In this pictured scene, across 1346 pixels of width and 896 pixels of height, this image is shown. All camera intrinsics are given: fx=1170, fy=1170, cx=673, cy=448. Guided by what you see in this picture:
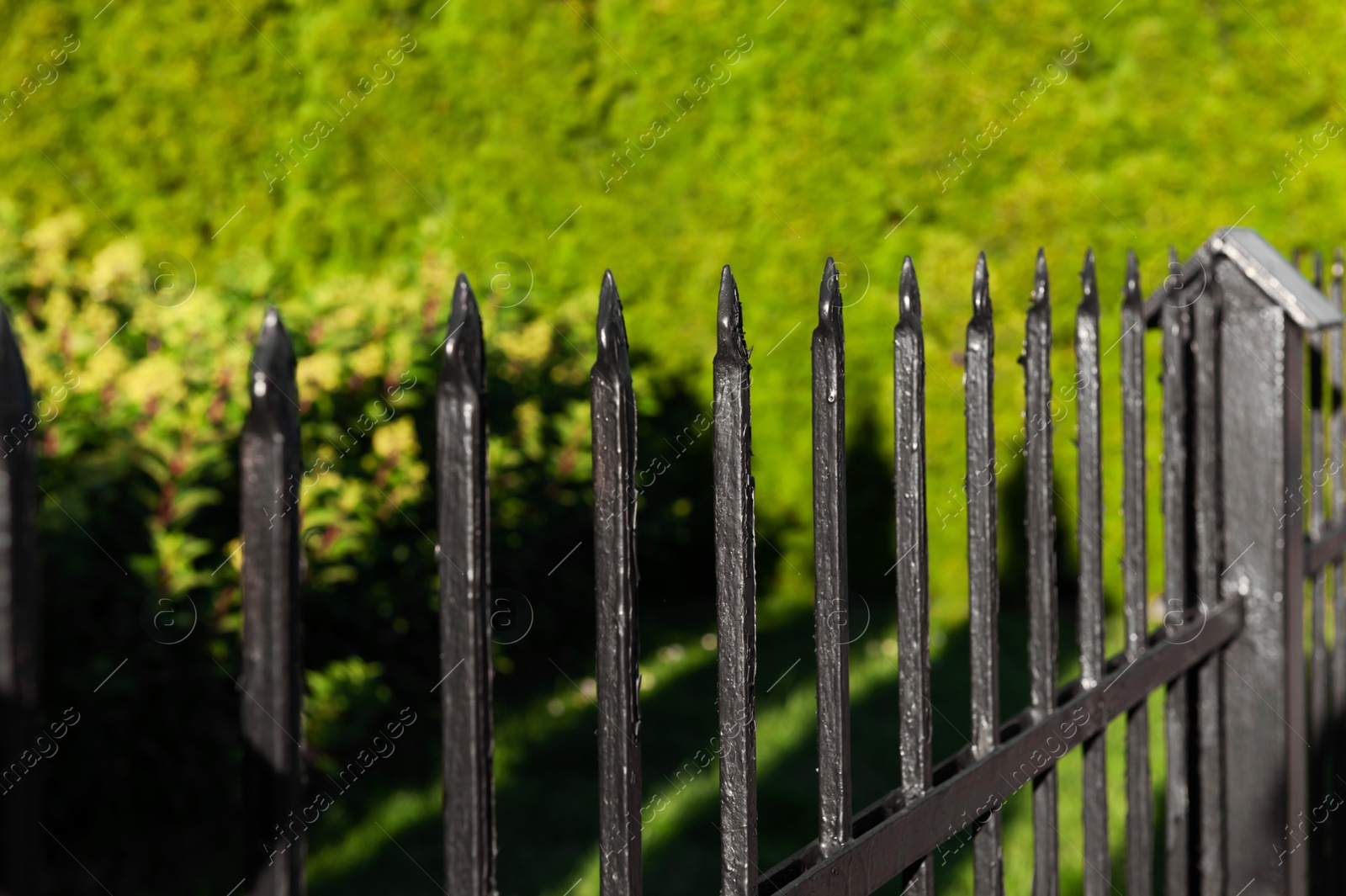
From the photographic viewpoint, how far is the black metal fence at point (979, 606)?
700 millimetres

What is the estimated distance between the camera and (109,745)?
3006 mm

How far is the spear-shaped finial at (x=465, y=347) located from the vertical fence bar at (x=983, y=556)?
0.79 m

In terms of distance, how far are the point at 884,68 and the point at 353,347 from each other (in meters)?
3.18

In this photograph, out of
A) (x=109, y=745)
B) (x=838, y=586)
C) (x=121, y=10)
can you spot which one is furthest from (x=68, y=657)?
(x=121, y=10)

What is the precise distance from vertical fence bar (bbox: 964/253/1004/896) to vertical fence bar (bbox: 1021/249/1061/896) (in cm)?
12

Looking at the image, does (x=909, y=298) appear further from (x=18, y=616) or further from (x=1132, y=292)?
(x=18, y=616)

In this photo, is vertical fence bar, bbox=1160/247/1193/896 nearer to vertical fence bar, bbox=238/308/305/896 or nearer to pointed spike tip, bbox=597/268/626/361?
pointed spike tip, bbox=597/268/626/361

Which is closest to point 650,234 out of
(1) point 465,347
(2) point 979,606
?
(2) point 979,606

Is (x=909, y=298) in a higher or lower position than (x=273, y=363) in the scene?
lower

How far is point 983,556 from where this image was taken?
144cm

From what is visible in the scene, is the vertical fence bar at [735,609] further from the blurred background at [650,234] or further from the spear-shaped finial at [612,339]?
the blurred background at [650,234]

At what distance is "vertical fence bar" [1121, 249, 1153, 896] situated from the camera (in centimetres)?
180

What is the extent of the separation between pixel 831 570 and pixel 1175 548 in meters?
1.02

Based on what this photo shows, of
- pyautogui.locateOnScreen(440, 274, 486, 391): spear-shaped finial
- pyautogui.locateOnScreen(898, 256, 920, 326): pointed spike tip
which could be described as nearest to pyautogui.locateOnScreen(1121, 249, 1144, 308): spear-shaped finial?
pyautogui.locateOnScreen(898, 256, 920, 326): pointed spike tip
